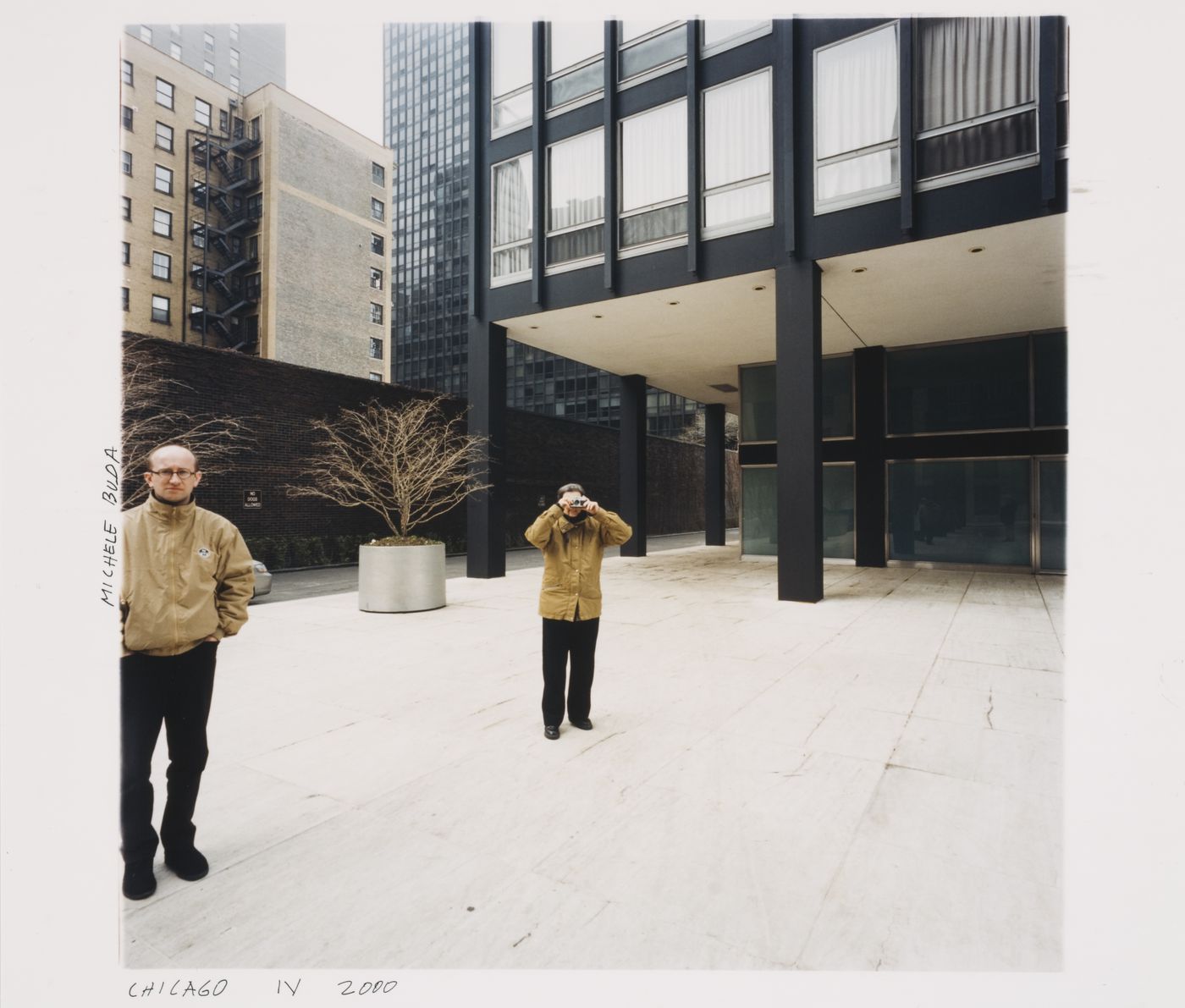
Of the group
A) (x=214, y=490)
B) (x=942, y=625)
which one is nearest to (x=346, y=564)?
(x=214, y=490)

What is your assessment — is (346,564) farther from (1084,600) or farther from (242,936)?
(1084,600)

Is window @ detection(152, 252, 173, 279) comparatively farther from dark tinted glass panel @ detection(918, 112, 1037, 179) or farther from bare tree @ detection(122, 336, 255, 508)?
dark tinted glass panel @ detection(918, 112, 1037, 179)

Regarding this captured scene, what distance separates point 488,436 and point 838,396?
862 centimetres

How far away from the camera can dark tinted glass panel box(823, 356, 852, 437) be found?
15172 mm

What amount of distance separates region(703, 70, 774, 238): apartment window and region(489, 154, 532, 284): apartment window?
13.1 feet

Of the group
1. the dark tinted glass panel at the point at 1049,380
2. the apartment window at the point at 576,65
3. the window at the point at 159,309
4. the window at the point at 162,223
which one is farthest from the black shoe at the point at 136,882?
the window at the point at 162,223

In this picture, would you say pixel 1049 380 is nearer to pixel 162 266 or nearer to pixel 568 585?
pixel 568 585

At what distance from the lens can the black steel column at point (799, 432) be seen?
9.52 m

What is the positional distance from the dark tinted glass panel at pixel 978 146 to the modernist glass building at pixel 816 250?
1.1 inches

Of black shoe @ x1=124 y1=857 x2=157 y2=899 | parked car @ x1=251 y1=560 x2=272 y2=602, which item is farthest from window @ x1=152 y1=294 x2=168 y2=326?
black shoe @ x1=124 y1=857 x2=157 y2=899

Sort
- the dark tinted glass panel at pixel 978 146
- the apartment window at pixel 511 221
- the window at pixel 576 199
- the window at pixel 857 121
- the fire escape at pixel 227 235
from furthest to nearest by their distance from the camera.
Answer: the fire escape at pixel 227 235 → the apartment window at pixel 511 221 → the window at pixel 576 199 → the window at pixel 857 121 → the dark tinted glass panel at pixel 978 146

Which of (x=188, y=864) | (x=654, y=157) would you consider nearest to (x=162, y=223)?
(x=654, y=157)

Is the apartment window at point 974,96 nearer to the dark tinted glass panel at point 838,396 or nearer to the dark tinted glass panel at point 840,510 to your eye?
the dark tinted glass panel at point 838,396

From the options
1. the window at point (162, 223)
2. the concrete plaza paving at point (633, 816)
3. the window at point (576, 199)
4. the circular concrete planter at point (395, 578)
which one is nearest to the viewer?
the concrete plaza paving at point (633, 816)
